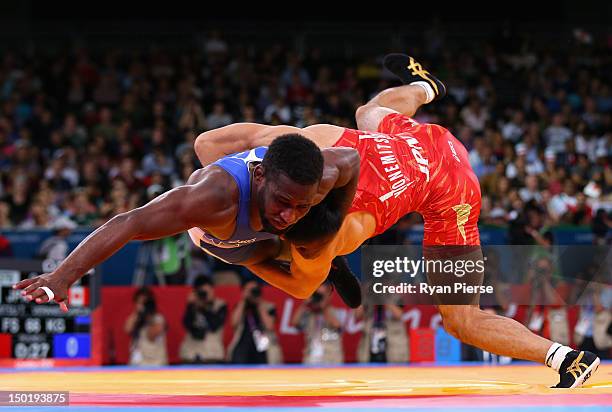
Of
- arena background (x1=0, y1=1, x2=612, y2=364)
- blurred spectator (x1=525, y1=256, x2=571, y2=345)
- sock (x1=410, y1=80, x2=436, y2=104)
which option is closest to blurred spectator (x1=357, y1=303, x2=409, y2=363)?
arena background (x1=0, y1=1, x2=612, y2=364)

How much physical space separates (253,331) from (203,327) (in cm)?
47

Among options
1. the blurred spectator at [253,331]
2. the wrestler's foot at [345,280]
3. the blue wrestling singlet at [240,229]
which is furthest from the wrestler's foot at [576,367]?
the blurred spectator at [253,331]

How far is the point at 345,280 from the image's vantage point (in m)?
6.17

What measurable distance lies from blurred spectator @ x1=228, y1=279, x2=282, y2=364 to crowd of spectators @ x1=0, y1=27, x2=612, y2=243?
65.7 inches

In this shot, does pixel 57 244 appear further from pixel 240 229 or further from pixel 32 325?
pixel 240 229

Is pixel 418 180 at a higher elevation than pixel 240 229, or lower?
higher

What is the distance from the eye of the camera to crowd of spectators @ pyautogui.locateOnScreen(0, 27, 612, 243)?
11.6 m

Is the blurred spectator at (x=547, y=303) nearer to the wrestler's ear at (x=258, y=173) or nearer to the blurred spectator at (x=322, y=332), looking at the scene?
the blurred spectator at (x=322, y=332)

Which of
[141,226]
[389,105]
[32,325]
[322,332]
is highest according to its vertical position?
[389,105]

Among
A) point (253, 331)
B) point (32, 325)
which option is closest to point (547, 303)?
point (253, 331)

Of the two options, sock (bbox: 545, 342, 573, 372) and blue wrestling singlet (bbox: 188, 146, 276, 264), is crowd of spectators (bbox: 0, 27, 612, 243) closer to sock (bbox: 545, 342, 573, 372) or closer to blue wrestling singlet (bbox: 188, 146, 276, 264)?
sock (bbox: 545, 342, 573, 372)

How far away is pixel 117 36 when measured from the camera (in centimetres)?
1705

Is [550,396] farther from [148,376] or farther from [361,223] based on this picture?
[148,376]

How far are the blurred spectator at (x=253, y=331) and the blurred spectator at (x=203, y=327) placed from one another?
0.42 feet
